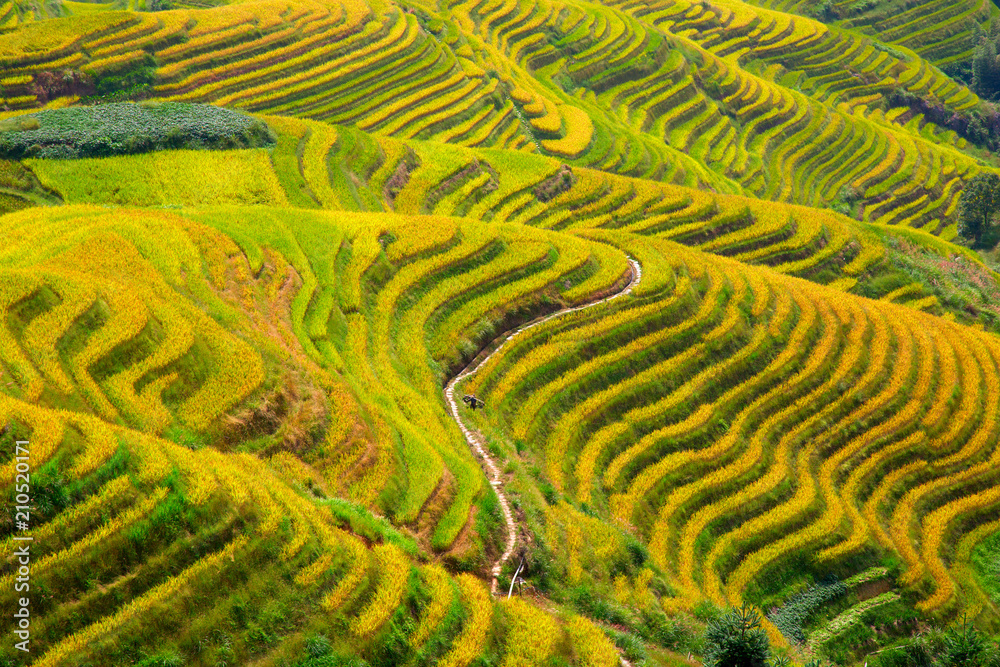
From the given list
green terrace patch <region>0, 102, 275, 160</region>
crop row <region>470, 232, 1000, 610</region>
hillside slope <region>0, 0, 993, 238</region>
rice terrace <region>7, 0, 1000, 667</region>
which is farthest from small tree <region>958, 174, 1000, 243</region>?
green terrace patch <region>0, 102, 275, 160</region>

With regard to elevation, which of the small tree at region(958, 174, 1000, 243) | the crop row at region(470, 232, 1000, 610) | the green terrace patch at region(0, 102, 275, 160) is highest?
the small tree at region(958, 174, 1000, 243)

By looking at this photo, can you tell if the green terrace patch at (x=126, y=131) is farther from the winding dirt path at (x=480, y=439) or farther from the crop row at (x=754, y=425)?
the crop row at (x=754, y=425)

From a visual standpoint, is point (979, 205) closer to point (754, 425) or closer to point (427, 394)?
point (754, 425)

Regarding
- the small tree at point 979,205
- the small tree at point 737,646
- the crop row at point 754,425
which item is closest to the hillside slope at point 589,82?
the small tree at point 979,205

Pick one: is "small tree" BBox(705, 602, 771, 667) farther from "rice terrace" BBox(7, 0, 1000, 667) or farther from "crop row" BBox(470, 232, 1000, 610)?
"crop row" BBox(470, 232, 1000, 610)

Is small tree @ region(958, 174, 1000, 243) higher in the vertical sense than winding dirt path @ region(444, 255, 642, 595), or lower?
higher
